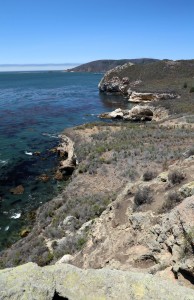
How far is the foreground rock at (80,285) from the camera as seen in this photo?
6023mm

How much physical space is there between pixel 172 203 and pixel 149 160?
622 inches

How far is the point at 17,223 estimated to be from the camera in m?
24.1

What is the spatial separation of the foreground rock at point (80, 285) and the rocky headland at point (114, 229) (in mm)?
20

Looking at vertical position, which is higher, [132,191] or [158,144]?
[132,191]

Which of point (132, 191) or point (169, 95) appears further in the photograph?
point (169, 95)

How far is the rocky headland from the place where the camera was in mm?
6340

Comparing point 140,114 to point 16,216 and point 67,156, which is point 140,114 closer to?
point 67,156

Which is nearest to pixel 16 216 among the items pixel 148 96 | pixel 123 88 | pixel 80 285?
pixel 80 285

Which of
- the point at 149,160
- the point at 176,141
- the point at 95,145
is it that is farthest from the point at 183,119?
the point at 149,160

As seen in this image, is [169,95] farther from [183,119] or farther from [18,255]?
[18,255]

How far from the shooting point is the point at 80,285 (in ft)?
21.1

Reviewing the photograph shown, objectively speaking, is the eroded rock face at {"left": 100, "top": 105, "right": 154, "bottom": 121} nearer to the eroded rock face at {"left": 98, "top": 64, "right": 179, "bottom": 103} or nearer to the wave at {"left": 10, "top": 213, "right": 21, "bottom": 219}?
the eroded rock face at {"left": 98, "top": 64, "right": 179, "bottom": 103}

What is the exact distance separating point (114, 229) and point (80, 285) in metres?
6.71

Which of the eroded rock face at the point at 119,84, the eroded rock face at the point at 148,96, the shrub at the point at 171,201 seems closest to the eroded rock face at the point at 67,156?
the shrub at the point at 171,201
